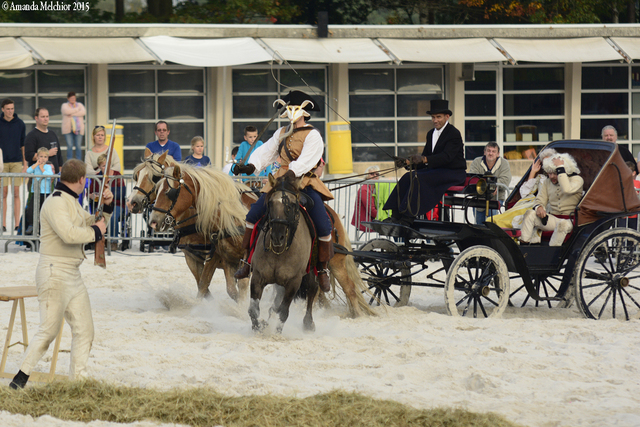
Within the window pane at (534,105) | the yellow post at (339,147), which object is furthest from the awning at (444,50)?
the window pane at (534,105)

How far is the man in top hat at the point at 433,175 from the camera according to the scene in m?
8.28

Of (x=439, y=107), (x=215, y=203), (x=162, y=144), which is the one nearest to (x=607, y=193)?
(x=439, y=107)

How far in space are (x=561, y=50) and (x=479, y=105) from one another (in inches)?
105

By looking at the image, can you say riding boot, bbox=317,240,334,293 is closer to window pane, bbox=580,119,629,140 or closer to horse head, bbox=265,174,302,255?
horse head, bbox=265,174,302,255

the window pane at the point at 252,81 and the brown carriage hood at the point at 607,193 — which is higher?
the window pane at the point at 252,81

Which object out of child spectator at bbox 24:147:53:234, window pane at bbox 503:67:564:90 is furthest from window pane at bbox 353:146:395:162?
child spectator at bbox 24:147:53:234

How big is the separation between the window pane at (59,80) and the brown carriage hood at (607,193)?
50.5 feet

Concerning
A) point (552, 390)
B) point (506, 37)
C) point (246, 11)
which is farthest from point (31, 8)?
point (552, 390)

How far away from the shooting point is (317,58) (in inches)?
751

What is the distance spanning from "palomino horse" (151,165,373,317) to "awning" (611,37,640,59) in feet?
48.1

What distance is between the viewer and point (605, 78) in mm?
22234

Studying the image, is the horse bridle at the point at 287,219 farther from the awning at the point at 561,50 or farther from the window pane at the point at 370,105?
the window pane at the point at 370,105

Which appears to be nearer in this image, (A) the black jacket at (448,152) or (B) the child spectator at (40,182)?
(A) the black jacket at (448,152)

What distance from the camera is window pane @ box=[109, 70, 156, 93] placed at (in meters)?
20.4
